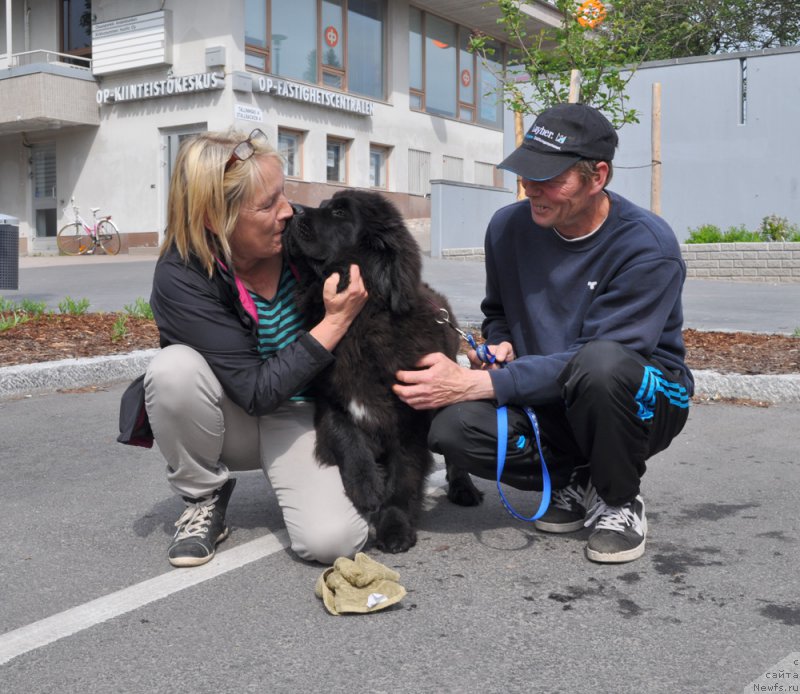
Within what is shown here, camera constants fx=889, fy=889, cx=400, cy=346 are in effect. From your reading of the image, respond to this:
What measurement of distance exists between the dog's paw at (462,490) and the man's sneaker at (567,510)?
1.20ft

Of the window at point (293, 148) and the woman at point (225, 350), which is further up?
the window at point (293, 148)

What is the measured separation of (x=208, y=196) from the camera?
115 inches

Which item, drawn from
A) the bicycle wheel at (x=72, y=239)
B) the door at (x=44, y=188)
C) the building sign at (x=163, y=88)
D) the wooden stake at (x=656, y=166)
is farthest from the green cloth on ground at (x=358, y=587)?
the door at (x=44, y=188)

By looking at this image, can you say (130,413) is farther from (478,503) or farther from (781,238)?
(781,238)

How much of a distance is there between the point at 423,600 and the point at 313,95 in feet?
65.5

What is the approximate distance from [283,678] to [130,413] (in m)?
1.24

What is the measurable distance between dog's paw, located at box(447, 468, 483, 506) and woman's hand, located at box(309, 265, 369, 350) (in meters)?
0.97

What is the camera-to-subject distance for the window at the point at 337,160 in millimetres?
22625

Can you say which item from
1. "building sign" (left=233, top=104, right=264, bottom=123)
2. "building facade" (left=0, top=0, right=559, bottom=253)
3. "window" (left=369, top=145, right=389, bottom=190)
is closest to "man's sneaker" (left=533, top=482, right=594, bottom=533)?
"building facade" (left=0, top=0, right=559, bottom=253)

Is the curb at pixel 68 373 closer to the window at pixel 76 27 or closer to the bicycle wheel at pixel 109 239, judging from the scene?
the bicycle wheel at pixel 109 239

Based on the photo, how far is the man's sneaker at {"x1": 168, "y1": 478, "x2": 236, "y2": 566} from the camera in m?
2.92

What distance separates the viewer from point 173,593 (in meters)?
2.67

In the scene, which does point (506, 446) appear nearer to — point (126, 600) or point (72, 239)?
point (126, 600)

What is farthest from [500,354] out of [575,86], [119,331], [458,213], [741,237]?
[458,213]
